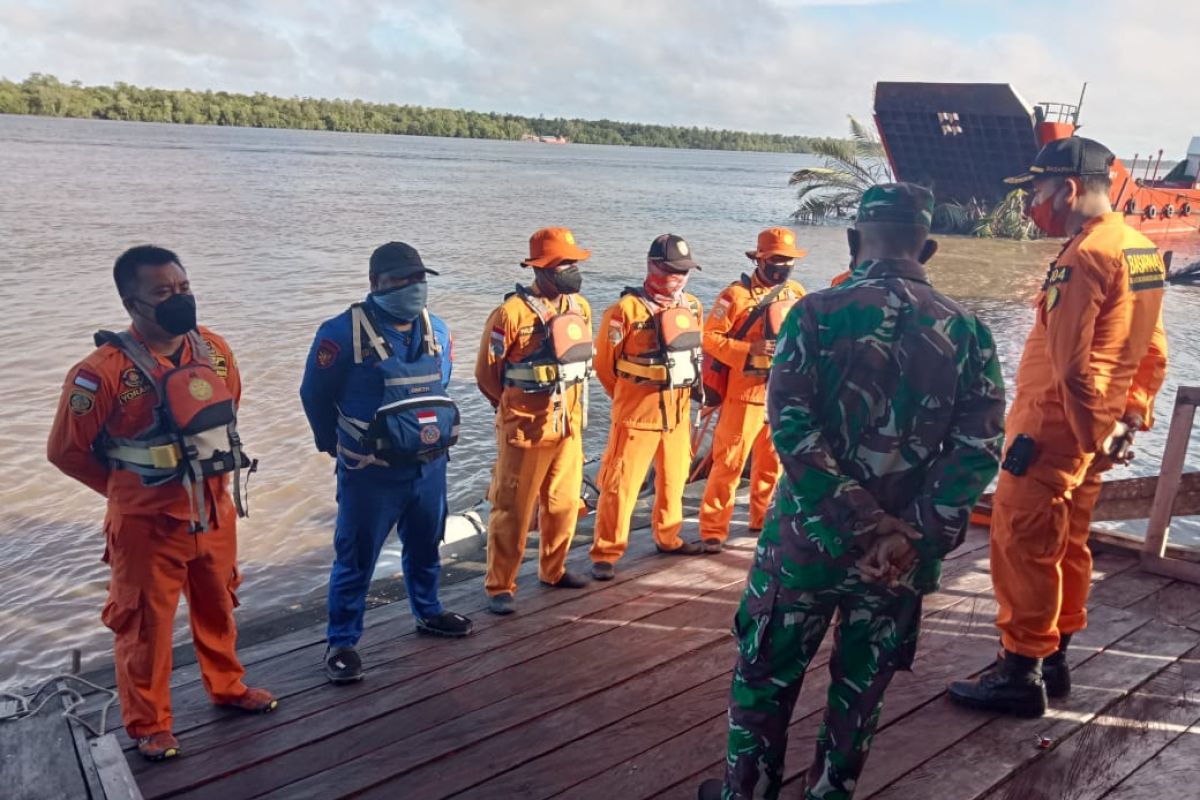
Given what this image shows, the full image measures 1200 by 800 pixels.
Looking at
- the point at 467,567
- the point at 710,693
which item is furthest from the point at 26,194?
the point at 710,693

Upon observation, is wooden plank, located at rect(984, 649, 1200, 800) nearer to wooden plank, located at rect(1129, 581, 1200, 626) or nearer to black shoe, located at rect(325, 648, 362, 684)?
wooden plank, located at rect(1129, 581, 1200, 626)

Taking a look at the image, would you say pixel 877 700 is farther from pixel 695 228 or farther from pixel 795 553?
pixel 695 228

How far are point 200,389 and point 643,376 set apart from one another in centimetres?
212

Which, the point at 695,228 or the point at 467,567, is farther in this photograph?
the point at 695,228

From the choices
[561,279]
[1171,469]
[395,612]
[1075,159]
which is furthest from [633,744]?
[1171,469]

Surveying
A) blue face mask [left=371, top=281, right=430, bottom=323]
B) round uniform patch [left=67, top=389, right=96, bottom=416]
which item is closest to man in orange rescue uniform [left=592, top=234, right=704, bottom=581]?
blue face mask [left=371, top=281, right=430, bottom=323]

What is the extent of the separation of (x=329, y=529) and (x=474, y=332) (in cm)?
750

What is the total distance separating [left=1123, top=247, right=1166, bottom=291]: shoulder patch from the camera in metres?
2.86

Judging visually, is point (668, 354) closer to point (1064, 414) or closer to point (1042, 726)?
point (1064, 414)

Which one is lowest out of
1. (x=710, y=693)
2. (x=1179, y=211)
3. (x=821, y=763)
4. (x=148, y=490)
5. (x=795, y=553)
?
(x=710, y=693)

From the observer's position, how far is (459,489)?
7793 millimetres

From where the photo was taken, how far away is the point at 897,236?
218 cm

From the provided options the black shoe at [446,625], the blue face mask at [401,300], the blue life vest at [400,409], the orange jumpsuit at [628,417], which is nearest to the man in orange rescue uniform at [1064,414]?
the orange jumpsuit at [628,417]

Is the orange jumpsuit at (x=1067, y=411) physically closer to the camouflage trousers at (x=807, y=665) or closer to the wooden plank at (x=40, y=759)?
the camouflage trousers at (x=807, y=665)
